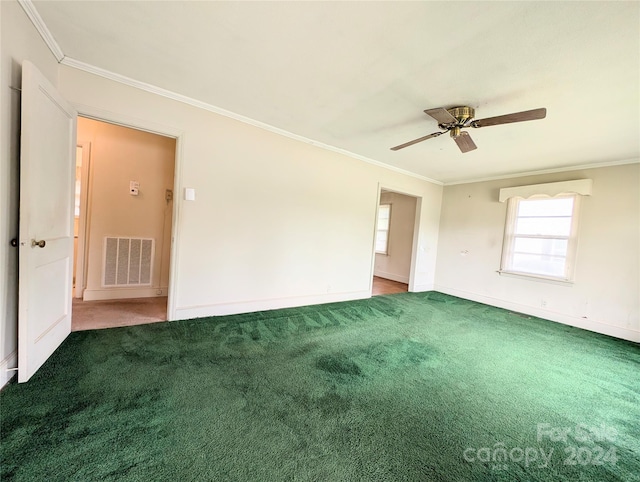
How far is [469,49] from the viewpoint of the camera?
177cm

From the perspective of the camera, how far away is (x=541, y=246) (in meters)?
4.38

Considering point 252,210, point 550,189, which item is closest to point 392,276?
point 550,189

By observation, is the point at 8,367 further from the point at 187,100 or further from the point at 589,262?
the point at 589,262

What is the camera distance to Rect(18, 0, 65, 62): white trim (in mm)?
1672

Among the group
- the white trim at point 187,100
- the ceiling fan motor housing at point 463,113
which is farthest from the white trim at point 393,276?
the ceiling fan motor housing at point 463,113

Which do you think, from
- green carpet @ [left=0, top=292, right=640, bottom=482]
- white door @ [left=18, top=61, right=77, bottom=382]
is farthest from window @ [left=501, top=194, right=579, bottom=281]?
white door @ [left=18, top=61, right=77, bottom=382]

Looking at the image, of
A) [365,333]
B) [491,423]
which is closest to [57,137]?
[365,333]

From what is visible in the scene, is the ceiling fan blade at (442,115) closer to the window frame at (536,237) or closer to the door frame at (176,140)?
the door frame at (176,140)

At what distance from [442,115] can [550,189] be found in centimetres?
333

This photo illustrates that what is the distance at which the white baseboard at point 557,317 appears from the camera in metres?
3.59

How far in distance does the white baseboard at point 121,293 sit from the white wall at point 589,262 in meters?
5.73

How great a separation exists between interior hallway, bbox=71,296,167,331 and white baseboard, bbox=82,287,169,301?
113 mm

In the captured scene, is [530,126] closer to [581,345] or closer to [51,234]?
[581,345]

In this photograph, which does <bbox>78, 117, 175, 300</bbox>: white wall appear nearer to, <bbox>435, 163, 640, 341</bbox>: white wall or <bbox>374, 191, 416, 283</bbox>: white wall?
<bbox>374, 191, 416, 283</bbox>: white wall
